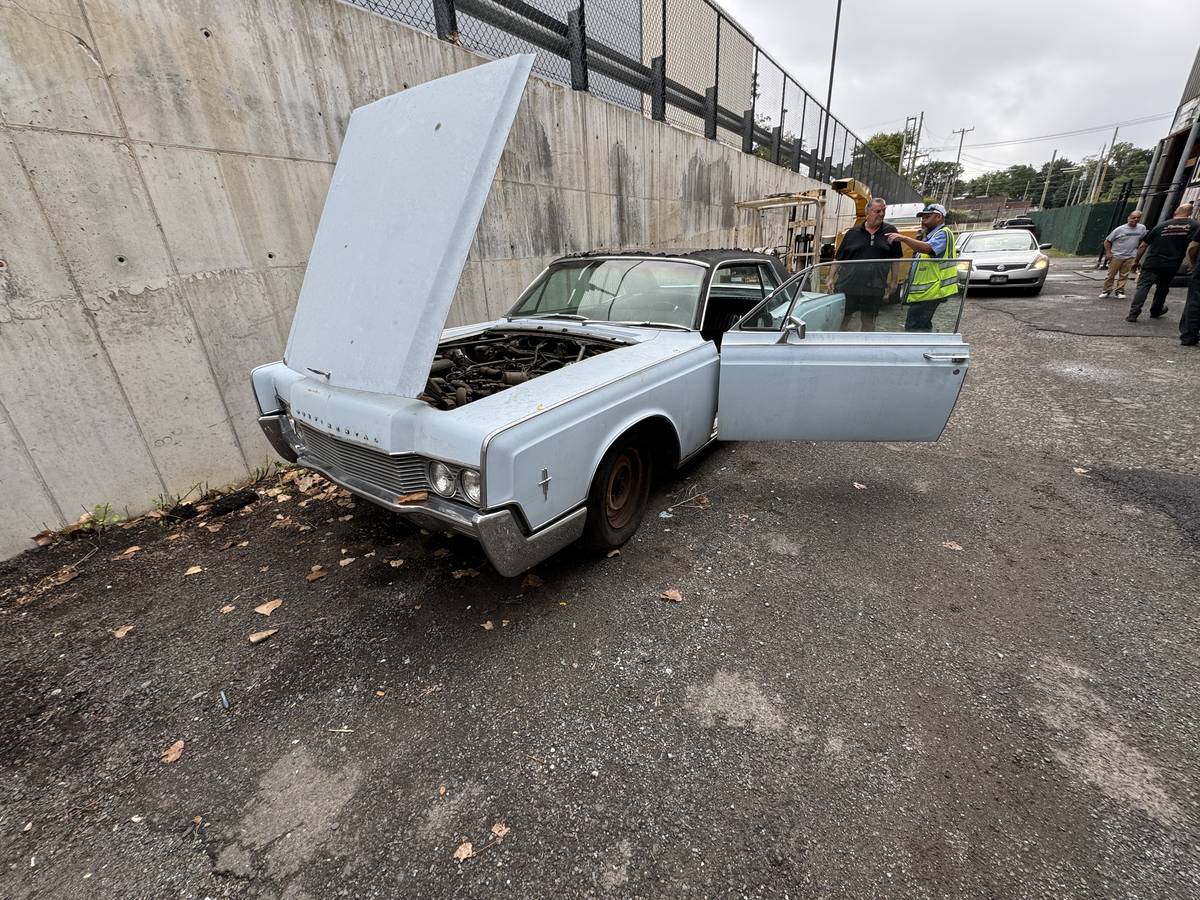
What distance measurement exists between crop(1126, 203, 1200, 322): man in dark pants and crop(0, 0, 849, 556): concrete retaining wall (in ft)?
33.9

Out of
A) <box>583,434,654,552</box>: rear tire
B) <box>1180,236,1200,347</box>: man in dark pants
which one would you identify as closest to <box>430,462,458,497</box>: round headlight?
<box>583,434,654,552</box>: rear tire

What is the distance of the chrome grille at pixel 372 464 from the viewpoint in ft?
7.54

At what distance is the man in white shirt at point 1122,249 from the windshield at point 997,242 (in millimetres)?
1648

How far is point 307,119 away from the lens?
3928 mm

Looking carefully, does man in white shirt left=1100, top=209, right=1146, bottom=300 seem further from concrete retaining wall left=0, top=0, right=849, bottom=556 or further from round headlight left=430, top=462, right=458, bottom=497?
round headlight left=430, top=462, right=458, bottom=497

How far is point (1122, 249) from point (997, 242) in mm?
2636

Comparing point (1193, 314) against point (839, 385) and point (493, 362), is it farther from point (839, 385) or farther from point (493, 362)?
point (493, 362)

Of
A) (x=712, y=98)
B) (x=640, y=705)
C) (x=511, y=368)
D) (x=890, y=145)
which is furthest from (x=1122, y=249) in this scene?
(x=890, y=145)

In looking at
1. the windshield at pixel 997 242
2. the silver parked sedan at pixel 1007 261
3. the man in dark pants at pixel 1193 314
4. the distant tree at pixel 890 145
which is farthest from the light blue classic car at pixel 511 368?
the distant tree at pixel 890 145

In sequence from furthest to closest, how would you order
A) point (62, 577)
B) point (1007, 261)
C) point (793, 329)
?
point (1007, 261) → point (793, 329) → point (62, 577)

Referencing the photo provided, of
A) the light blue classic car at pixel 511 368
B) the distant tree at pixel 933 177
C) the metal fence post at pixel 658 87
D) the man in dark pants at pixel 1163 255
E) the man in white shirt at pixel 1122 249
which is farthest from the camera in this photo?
the distant tree at pixel 933 177

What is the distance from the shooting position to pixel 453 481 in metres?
2.20

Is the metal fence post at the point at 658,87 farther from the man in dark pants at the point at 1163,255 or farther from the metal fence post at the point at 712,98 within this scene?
the man in dark pants at the point at 1163,255

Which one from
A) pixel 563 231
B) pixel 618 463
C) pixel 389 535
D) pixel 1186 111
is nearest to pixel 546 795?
pixel 618 463
